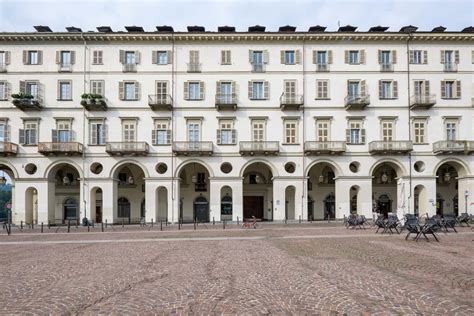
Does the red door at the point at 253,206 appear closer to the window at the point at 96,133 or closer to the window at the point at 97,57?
the window at the point at 96,133

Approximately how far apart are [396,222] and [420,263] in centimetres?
1013

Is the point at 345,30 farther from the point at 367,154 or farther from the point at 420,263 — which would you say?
the point at 420,263

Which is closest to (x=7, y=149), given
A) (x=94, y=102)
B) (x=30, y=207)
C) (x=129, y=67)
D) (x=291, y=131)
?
(x=30, y=207)

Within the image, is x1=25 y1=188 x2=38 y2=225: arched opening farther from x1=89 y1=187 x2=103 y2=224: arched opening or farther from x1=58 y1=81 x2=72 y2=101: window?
x1=58 y1=81 x2=72 y2=101: window

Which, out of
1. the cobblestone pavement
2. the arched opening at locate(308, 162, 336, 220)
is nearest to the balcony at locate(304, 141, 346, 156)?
the arched opening at locate(308, 162, 336, 220)

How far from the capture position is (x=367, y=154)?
29953mm

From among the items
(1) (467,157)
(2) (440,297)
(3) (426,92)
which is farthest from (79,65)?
(1) (467,157)

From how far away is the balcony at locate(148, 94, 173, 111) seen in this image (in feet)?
96.4

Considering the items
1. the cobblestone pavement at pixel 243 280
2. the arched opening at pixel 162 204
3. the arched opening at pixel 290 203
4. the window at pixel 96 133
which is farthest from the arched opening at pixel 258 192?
the cobblestone pavement at pixel 243 280

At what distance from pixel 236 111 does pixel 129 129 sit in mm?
11097

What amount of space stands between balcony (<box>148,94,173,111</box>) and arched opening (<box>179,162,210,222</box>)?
7003 millimetres

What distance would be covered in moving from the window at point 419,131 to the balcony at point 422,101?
56.3 inches

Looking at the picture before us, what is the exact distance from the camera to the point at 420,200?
100ft

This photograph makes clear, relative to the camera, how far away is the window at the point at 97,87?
30.1 m
